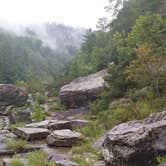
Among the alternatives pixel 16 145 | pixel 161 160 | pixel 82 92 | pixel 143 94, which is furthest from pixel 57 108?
pixel 161 160

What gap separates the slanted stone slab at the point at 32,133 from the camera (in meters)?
13.4

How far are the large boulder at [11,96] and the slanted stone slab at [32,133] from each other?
46.4ft

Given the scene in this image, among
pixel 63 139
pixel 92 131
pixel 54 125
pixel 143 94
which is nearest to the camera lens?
pixel 63 139

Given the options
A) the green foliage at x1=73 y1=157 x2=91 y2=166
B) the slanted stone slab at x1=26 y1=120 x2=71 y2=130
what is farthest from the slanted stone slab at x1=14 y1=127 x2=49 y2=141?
the green foliage at x1=73 y1=157 x2=91 y2=166

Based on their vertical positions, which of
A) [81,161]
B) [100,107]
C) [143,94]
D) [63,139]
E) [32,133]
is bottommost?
[81,161]

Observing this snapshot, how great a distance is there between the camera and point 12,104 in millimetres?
28250

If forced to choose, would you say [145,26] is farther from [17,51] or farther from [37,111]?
[17,51]

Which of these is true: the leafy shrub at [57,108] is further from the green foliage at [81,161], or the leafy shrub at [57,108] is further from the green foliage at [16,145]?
the green foliage at [81,161]

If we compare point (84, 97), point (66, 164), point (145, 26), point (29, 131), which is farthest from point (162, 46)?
point (66, 164)

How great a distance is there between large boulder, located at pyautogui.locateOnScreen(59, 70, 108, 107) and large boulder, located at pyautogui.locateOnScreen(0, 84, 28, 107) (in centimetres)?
535

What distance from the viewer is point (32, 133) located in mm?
13477

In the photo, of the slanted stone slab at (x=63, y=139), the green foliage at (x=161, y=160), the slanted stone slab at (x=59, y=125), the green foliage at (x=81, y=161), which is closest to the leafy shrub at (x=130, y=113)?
the slanted stone slab at (x=59, y=125)

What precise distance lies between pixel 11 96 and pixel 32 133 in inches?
599

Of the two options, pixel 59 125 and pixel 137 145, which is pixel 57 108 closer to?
pixel 59 125
